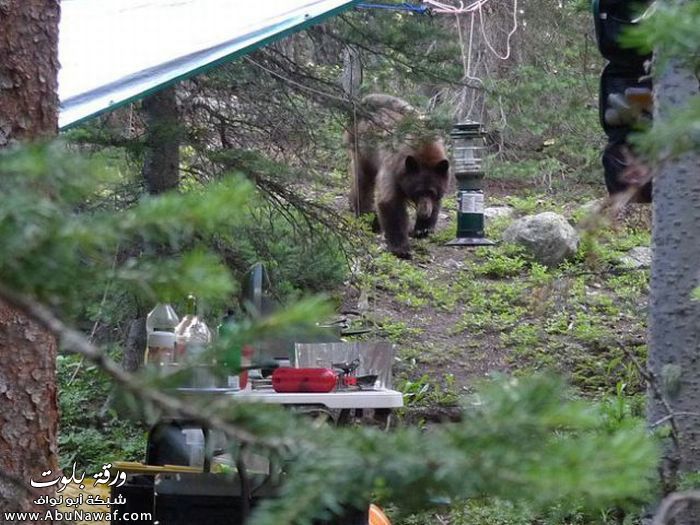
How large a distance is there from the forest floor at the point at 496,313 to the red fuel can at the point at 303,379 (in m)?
3.42

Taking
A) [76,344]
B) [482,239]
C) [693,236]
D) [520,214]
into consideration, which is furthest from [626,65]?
[520,214]

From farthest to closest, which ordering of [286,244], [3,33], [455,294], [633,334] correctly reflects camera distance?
[455,294], [633,334], [286,244], [3,33]

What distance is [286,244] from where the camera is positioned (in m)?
7.02

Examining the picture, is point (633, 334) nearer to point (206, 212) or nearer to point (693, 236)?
point (693, 236)

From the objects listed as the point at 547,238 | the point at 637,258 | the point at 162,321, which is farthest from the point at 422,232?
the point at 162,321

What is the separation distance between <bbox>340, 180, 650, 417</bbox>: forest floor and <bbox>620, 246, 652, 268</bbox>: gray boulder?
59 mm

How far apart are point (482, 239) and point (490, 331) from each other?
0.69 meters

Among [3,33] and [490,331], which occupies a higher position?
[3,33]

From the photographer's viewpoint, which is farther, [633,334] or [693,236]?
[633,334]

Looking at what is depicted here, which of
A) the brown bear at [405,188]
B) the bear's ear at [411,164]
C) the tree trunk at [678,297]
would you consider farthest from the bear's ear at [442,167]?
the tree trunk at [678,297]

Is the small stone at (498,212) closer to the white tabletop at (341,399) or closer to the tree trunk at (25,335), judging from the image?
the white tabletop at (341,399)

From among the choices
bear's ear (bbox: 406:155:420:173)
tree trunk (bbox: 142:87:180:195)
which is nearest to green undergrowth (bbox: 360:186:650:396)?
bear's ear (bbox: 406:155:420:173)

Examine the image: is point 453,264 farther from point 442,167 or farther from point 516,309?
point 516,309

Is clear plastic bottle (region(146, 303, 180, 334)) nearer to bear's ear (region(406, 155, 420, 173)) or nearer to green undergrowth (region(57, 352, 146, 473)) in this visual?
green undergrowth (region(57, 352, 146, 473))
